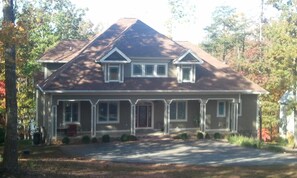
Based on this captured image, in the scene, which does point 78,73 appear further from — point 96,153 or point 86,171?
point 86,171

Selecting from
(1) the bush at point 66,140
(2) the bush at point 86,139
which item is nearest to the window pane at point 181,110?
(2) the bush at point 86,139

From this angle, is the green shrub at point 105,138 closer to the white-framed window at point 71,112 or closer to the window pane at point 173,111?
the white-framed window at point 71,112

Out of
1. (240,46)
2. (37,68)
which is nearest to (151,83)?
(37,68)

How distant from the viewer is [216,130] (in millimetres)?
32438

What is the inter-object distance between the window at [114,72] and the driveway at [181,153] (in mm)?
4903

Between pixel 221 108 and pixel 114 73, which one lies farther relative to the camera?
pixel 221 108

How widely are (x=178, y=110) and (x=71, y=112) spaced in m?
8.21

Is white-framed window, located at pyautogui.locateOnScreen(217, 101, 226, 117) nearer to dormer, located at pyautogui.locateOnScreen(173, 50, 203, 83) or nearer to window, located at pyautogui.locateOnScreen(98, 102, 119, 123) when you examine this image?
dormer, located at pyautogui.locateOnScreen(173, 50, 203, 83)

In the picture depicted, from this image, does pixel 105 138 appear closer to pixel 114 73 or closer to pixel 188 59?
pixel 114 73

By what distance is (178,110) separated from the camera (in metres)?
32.5

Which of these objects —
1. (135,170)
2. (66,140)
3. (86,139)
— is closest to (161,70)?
(86,139)

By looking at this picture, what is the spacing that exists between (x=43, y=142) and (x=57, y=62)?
8042 mm

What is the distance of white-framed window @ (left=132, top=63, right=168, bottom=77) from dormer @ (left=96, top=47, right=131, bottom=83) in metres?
1.28

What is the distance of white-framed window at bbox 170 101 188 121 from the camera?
106 ft
